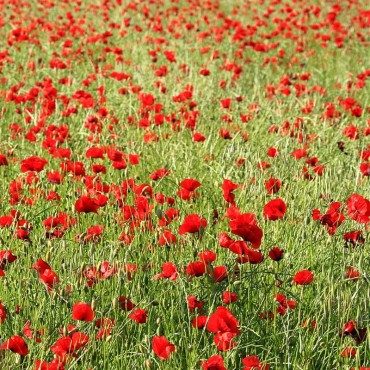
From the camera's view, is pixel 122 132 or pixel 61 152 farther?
pixel 122 132

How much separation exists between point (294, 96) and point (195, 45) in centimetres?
218

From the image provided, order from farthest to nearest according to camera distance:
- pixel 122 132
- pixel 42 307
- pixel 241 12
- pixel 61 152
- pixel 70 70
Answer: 1. pixel 241 12
2. pixel 70 70
3. pixel 122 132
4. pixel 61 152
5. pixel 42 307

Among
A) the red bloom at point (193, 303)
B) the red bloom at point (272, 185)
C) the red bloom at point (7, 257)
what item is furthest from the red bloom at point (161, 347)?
the red bloom at point (272, 185)

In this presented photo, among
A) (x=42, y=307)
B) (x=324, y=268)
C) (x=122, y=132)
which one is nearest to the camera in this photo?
(x=42, y=307)

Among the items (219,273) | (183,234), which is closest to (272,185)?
(183,234)

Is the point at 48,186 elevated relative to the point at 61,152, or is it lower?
lower

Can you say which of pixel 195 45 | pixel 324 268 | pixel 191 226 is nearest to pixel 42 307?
pixel 191 226

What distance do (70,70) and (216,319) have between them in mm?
4156

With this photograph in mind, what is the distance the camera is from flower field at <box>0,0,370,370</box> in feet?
6.41

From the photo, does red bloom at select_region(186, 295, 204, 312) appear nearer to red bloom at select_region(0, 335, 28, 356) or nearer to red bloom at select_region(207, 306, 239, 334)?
red bloom at select_region(207, 306, 239, 334)

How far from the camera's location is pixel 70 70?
5.58 meters

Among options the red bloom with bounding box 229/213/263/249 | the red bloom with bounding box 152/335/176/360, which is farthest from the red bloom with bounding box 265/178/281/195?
the red bloom with bounding box 152/335/176/360

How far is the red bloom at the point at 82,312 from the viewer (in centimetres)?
176

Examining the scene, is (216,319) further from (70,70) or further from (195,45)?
(195,45)
